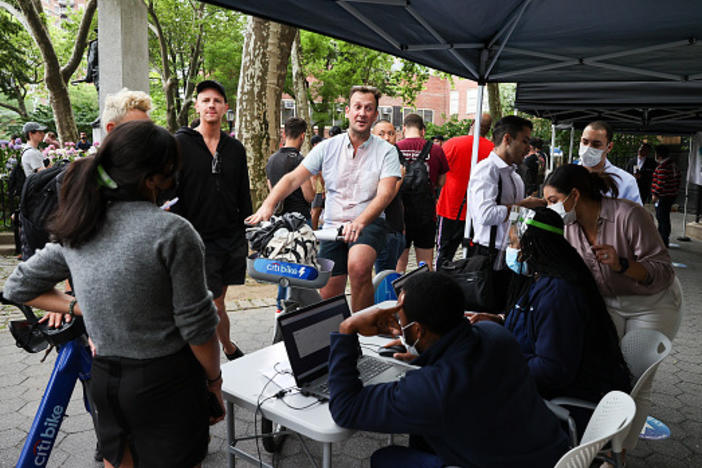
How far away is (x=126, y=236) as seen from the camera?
1609mm

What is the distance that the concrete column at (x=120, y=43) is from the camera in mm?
6789

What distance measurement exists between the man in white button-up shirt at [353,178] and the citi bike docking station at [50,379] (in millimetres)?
Answer: 1570

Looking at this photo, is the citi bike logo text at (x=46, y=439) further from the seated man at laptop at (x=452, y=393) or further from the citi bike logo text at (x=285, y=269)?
the seated man at laptop at (x=452, y=393)

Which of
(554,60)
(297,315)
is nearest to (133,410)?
(297,315)

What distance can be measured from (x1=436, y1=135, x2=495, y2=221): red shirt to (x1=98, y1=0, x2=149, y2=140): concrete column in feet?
14.5

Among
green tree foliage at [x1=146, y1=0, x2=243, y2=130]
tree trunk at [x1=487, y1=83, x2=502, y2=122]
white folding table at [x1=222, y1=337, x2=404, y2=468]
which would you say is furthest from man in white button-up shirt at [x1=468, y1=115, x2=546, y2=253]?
green tree foliage at [x1=146, y1=0, x2=243, y2=130]

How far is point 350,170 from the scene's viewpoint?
3.70 meters

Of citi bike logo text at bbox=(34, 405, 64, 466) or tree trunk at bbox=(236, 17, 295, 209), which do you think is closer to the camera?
citi bike logo text at bbox=(34, 405, 64, 466)

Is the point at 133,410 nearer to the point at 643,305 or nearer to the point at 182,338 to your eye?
the point at 182,338

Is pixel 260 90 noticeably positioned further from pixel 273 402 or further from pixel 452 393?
pixel 452 393

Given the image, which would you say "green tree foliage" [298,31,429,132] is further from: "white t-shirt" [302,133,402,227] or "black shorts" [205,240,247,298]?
"black shorts" [205,240,247,298]

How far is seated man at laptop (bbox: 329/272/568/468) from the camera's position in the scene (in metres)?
1.73

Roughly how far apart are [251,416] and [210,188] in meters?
1.68

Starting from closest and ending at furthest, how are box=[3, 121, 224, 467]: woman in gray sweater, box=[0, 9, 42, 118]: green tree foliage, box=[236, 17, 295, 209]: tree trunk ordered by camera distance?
box=[3, 121, 224, 467]: woman in gray sweater, box=[236, 17, 295, 209]: tree trunk, box=[0, 9, 42, 118]: green tree foliage
